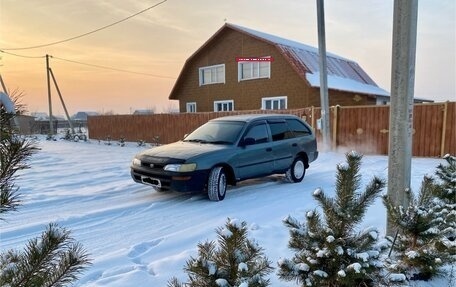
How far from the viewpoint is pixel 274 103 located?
22078mm

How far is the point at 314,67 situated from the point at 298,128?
13682 mm

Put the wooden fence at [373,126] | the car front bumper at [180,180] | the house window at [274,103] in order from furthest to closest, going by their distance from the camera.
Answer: the house window at [274,103] → the wooden fence at [373,126] → the car front bumper at [180,180]

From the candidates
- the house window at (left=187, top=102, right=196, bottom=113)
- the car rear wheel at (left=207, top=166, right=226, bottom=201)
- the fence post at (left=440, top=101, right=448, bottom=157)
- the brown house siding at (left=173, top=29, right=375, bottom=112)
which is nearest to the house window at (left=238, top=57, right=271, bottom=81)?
the brown house siding at (left=173, top=29, right=375, bottom=112)

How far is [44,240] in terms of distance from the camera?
54.1 inches

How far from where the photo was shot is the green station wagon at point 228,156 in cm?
637

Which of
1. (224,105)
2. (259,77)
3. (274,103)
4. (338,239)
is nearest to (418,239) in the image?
(338,239)

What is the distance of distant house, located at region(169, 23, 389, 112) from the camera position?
20625 mm

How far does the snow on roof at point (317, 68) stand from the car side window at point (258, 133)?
12.1 m

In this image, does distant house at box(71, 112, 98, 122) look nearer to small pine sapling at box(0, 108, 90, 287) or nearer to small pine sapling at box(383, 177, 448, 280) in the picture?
small pine sapling at box(383, 177, 448, 280)

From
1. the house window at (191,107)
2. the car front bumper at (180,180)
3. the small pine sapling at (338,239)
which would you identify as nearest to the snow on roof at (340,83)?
the house window at (191,107)

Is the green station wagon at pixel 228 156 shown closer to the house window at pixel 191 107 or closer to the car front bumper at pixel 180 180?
the car front bumper at pixel 180 180

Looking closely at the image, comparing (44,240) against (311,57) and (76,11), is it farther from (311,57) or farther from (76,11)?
(311,57)

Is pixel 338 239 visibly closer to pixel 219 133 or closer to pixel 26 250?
pixel 26 250

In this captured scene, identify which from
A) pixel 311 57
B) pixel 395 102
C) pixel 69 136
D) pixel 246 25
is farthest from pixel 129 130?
pixel 395 102
